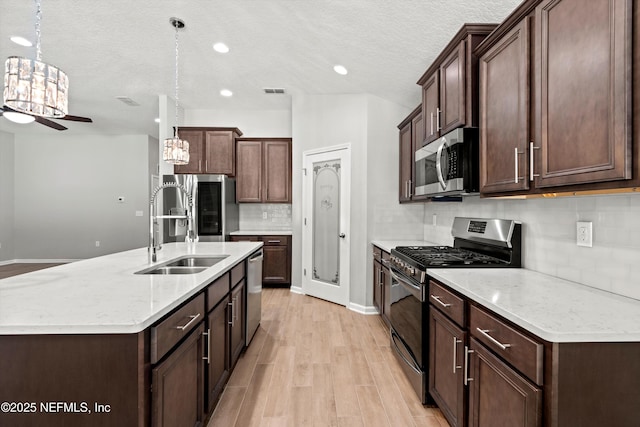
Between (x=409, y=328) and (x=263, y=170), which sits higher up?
(x=263, y=170)

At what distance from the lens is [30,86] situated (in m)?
1.73

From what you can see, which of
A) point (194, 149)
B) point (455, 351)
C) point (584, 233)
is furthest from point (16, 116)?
point (584, 233)

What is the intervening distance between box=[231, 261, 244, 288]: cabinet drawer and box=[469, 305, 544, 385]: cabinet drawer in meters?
1.60

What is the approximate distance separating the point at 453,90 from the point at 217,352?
2310 mm

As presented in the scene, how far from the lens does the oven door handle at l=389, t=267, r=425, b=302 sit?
6.98 ft

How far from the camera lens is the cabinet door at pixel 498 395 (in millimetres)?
1129

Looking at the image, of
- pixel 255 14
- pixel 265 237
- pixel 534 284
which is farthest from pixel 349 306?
pixel 255 14

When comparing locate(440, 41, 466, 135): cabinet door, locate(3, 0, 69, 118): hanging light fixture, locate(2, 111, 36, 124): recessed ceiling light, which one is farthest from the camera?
locate(2, 111, 36, 124): recessed ceiling light

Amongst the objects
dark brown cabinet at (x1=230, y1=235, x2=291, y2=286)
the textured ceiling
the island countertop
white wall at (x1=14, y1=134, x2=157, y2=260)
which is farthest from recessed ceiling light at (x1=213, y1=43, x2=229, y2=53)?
white wall at (x1=14, y1=134, x2=157, y2=260)

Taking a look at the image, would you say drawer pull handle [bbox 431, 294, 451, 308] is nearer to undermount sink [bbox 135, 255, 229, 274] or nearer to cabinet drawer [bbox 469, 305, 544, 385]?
cabinet drawer [bbox 469, 305, 544, 385]

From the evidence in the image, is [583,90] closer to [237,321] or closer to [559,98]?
[559,98]

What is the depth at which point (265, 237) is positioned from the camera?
17.8 feet

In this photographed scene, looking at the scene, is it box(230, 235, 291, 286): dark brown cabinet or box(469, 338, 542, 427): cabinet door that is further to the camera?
box(230, 235, 291, 286): dark brown cabinet

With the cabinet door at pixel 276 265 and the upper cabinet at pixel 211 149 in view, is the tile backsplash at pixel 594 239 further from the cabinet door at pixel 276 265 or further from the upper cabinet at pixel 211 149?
the upper cabinet at pixel 211 149
